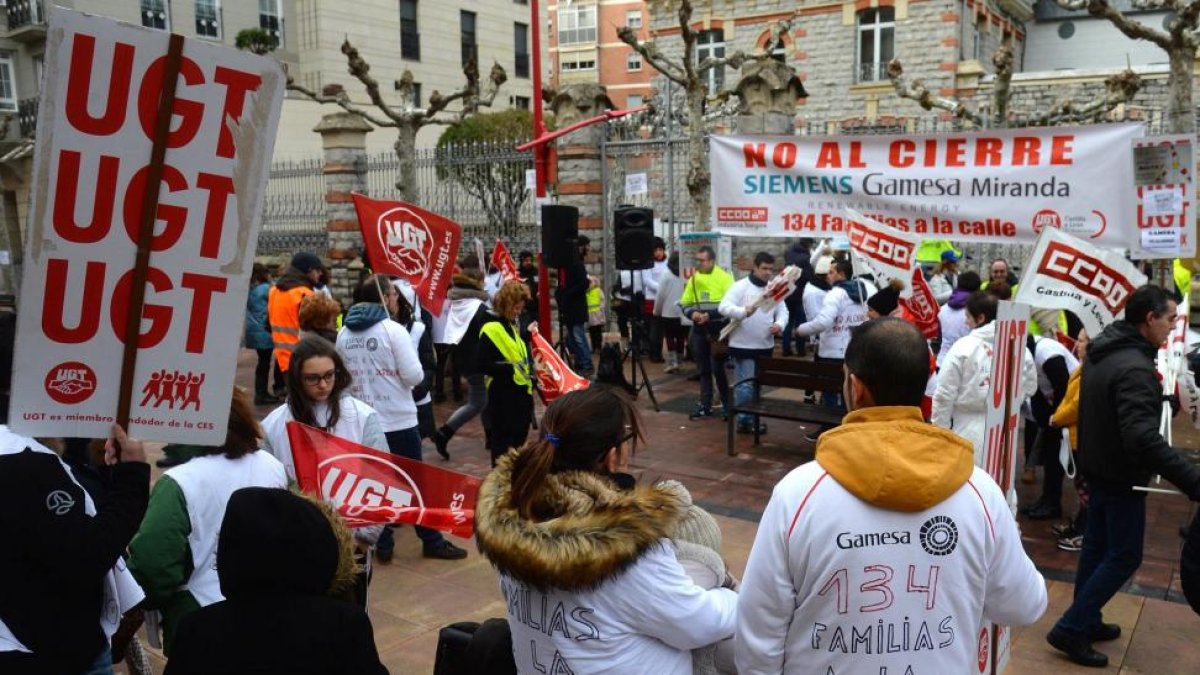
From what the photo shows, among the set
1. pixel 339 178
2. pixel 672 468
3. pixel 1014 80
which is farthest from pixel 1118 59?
pixel 672 468

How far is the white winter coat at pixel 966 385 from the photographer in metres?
5.84

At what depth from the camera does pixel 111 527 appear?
2.66 m

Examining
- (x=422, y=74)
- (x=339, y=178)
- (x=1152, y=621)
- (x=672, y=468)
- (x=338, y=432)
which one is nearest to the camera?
(x=338, y=432)

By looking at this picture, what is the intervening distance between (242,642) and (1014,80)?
3016cm

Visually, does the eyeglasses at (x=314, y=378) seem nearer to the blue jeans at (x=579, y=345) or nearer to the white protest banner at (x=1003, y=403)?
the white protest banner at (x=1003, y=403)

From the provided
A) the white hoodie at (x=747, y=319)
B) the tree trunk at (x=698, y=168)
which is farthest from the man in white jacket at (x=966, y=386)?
the tree trunk at (x=698, y=168)

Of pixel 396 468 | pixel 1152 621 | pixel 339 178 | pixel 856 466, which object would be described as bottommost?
pixel 1152 621

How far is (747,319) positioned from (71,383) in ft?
24.1

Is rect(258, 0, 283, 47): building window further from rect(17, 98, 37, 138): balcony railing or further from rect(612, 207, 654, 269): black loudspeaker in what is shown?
rect(612, 207, 654, 269): black loudspeaker

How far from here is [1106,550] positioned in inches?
179

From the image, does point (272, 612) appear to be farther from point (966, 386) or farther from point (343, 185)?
point (343, 185)

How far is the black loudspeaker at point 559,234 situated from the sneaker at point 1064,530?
20.7 ft

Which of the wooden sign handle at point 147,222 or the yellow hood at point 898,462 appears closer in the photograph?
the yellow hood at point 898,462

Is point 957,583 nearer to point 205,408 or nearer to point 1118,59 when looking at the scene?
point 205,408
